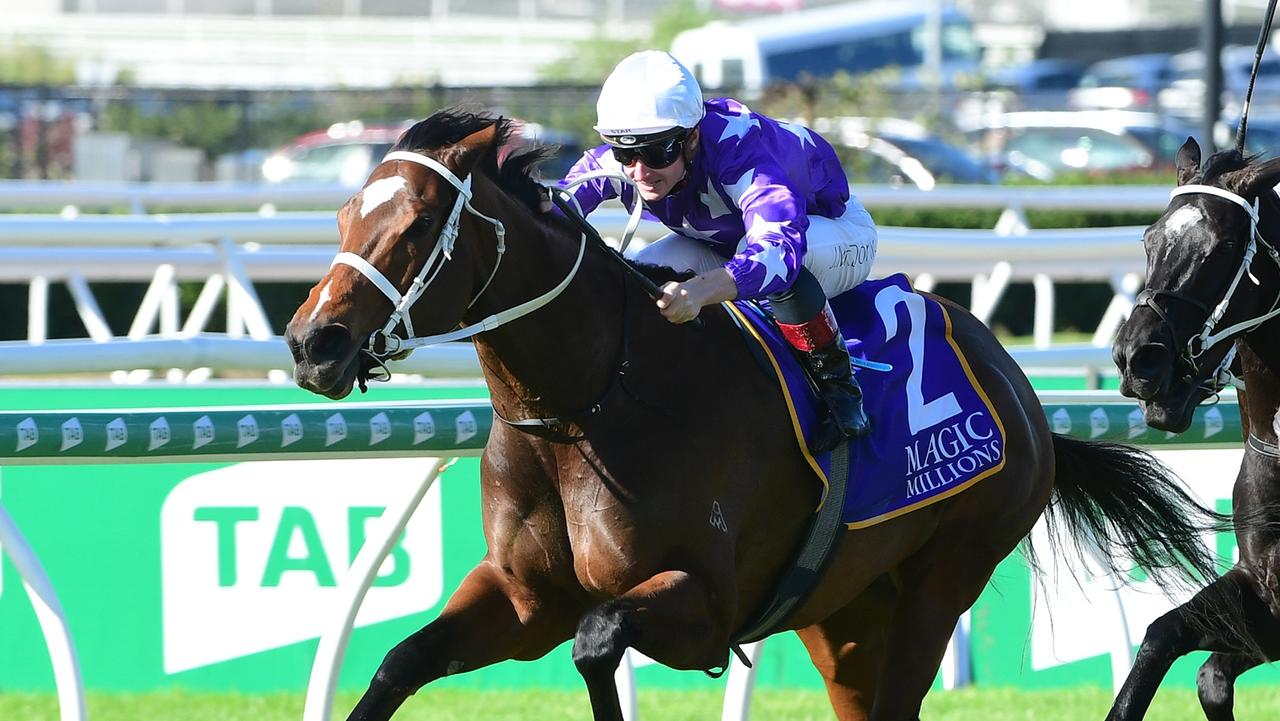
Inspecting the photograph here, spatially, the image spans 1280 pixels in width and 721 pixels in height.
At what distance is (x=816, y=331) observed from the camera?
381 centimetres

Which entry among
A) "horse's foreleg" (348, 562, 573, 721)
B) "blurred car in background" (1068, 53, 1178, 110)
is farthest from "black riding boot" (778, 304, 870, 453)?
"blurred car in background" (1068, 53, 1178, 110)

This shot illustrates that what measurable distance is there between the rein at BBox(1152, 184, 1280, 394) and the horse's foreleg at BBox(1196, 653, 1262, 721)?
0.68 m

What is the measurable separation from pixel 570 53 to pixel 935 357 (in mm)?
33691

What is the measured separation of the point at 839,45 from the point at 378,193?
1219 inches

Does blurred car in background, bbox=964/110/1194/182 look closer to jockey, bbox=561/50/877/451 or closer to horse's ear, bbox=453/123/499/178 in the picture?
jockey, bbox=561/50/877/451

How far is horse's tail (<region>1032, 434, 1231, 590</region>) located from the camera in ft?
15.0

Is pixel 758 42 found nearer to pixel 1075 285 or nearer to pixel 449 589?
pixel 1075 285

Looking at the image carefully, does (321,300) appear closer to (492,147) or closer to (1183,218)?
(492,147)

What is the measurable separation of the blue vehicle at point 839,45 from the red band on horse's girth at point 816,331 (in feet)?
80.6

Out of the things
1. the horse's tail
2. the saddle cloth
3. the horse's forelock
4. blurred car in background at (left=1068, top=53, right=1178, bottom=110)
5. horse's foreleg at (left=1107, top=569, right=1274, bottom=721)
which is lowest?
blurred car in background at (left=1068, top=53, right=1178, bottom=110)

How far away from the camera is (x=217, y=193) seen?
28.1ft

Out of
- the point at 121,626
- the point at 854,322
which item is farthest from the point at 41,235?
the point at 854,322

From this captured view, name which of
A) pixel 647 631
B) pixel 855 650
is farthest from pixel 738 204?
pixel 855 650

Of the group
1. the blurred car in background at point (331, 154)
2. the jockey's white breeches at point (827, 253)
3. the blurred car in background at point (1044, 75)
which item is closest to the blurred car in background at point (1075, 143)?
the blurred car in background at point (331, 154)
